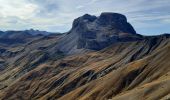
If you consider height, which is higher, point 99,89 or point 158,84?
point 158,84

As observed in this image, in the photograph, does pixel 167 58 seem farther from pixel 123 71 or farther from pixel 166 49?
pixel 123 71

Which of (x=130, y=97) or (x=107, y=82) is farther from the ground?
(x=130, y=97)

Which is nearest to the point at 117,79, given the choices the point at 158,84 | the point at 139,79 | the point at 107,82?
the point at 107,82

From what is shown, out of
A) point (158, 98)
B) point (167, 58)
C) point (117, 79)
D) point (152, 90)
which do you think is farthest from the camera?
point (117, 79)

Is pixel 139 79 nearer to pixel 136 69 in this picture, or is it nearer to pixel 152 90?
pixel 136 69

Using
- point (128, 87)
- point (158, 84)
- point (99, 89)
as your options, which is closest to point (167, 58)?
point (128, 87)

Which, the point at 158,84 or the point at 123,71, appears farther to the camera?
the point at 123,71

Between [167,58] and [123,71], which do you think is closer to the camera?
[167,58]

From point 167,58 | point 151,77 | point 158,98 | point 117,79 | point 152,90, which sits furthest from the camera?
point 117,79

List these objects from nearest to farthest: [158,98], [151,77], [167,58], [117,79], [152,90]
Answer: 1. [158,98]
2. [152,90]
3. [151,77]
4. [167,58]
5. [117,79]
